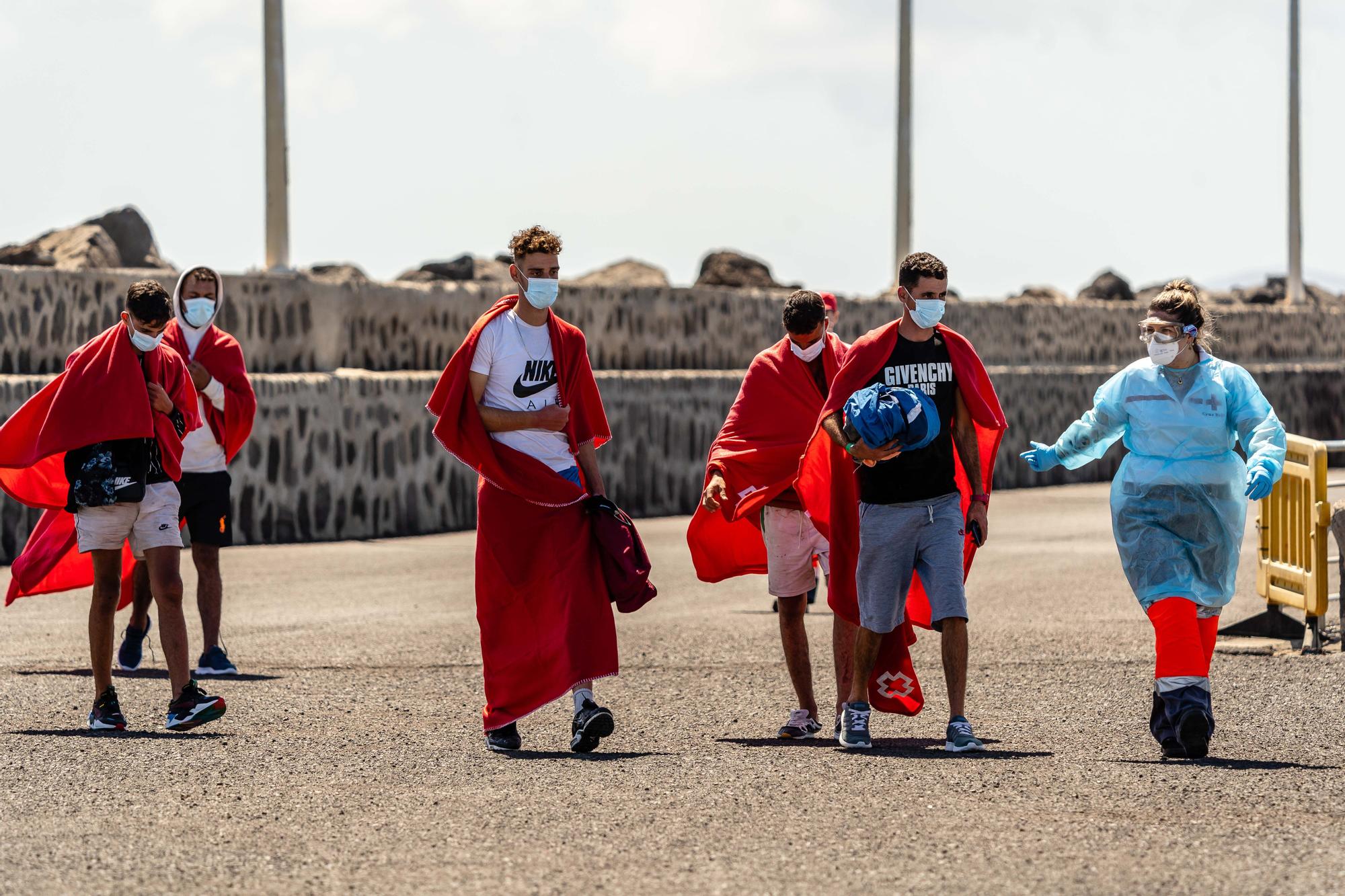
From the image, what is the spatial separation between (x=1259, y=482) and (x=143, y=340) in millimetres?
4261

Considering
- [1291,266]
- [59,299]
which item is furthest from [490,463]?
[1291,266]

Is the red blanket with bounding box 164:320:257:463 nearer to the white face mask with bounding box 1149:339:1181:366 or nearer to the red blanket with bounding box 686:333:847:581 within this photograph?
the red blanket with bounding box 686:333:847:581

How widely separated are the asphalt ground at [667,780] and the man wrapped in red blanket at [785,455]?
1.76 ft

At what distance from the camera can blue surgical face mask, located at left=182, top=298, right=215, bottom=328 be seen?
9953 millimetres

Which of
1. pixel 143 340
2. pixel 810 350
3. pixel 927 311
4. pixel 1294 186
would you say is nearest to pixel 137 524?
pixel 143 340

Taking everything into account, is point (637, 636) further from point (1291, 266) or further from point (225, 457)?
point (1291, 266)

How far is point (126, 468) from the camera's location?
817 centimetres

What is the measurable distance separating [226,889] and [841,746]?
9.47ft

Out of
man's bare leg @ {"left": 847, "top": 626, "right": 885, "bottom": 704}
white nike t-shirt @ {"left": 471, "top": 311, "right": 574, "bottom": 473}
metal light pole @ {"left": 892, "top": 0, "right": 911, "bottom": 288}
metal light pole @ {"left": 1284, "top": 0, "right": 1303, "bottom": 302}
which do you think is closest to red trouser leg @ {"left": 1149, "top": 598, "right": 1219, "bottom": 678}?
man's bare leg @ {"left": 847, "top": 626, "right": 885, "bottom": 704}

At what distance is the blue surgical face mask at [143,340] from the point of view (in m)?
8.27

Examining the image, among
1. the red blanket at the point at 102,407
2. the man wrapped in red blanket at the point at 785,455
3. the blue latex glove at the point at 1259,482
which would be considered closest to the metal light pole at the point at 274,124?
the red blanket at the point at 102,407

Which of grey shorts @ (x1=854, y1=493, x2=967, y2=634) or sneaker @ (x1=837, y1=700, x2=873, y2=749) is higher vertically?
grey shorts @ (x1=854, y1=493, x2=967, y2=634)

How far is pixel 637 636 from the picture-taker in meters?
11.2

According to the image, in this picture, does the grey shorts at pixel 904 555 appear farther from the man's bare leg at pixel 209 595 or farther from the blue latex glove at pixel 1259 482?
the man's bare leg at pixel 209 595
